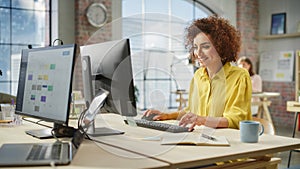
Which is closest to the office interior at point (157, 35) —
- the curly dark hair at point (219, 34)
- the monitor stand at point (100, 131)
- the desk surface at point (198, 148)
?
the curly dark hair at point (219, 34)

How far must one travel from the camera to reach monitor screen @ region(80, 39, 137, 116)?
1834 mm

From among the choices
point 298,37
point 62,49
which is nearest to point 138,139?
point 62,49

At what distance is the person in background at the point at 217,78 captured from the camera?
223 cm

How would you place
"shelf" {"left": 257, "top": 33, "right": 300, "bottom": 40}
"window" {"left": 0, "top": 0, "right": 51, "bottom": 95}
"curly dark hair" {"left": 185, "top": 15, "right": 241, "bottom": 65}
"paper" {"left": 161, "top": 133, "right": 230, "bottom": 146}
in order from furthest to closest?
"shelf" {"left": 257, "top": 33, "right": 300, "bottom": 40}, "window" {"left": 0, "top": 0, "right": 51, "bottom": 95}, "curly dark hair" {"left": 185, "top": 15, "right": 241, "bottom": 65}, "paper" {"left": 161, "top": 133, "right": 230, "bottom": 146}

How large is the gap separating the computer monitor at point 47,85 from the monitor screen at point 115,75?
0.22 m

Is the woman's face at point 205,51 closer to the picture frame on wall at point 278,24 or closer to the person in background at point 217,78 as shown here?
the person in background at point 217,78

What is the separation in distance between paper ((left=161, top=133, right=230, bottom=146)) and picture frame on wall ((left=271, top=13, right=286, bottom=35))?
6.12 m

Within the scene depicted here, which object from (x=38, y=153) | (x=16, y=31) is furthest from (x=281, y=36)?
(x=38, y=153)

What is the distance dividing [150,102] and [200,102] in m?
0.32

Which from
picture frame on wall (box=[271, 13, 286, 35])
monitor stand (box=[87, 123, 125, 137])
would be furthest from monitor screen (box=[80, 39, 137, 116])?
picture frame on wall (box=[271, 13, 286, 35])

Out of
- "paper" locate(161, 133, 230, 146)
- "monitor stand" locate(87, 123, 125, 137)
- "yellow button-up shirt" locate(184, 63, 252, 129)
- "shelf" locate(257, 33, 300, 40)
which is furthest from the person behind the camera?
"shelf" locate(257, 33, 300, 40)

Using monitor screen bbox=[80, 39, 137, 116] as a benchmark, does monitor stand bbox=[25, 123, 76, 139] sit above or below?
below

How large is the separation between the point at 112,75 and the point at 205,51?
0.68 m

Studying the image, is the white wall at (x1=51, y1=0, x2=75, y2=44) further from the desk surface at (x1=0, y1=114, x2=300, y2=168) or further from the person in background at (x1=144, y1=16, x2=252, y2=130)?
the desk surface at (x1=0, y1=114, x2=300, y2=168)
